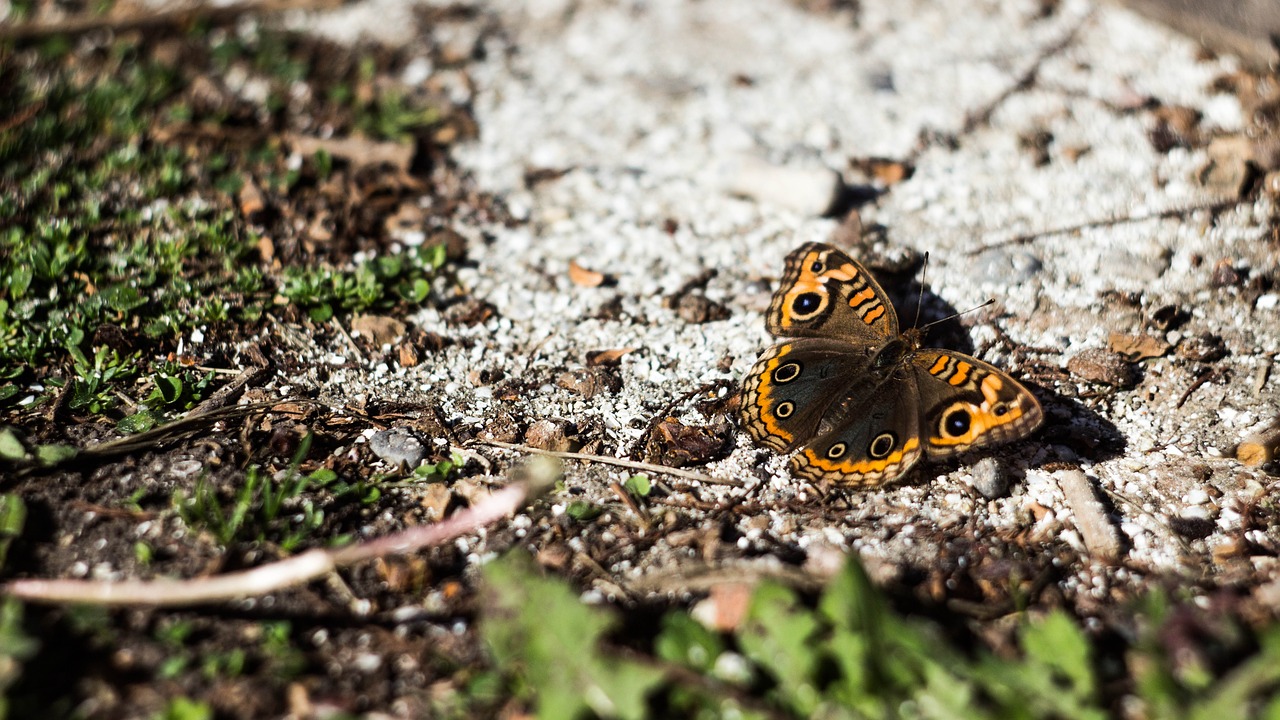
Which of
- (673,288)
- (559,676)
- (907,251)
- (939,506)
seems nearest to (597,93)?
(673,288)

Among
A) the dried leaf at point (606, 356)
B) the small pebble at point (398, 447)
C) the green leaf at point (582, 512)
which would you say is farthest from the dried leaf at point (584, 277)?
the green leaf at point (582, 512)

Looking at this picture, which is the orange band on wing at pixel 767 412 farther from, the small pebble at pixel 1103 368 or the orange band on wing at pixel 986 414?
the small pebble at pixel 1103 368

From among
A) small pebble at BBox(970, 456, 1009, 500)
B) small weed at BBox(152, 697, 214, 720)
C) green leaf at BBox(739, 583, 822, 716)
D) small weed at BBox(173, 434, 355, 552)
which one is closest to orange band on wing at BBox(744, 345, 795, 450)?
small pebble at BBox(970, 456, 1009, 500)

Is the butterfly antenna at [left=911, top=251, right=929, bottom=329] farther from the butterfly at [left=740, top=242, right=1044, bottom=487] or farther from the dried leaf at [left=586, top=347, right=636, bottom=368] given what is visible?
the dried leaf at [left=586, top=347, right=636, bottom=368]

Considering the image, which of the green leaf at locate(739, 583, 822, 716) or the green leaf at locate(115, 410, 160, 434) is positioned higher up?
the green leaf at locate(739, 583, 822, 716)

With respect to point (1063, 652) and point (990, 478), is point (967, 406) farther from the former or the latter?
point (1063, 652)
